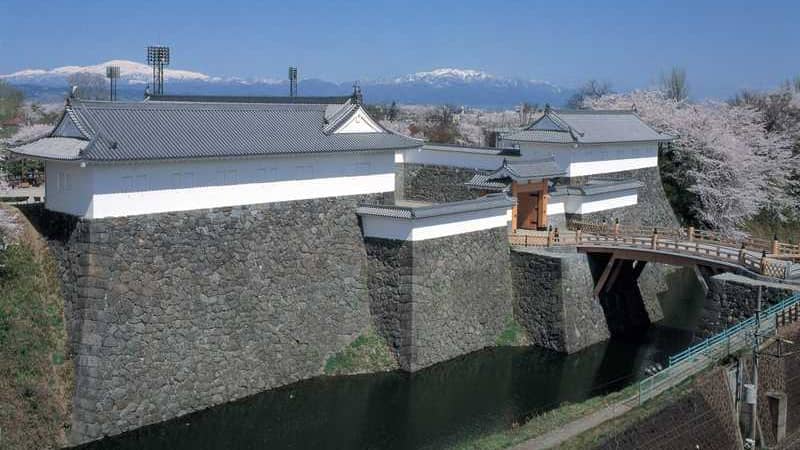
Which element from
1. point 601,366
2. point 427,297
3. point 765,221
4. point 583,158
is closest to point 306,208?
point 427,297

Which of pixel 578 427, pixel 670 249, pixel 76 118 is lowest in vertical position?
pixel 578 427

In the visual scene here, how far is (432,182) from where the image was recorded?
27.9m

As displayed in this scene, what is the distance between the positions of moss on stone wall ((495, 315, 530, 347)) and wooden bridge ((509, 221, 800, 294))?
7.40ft

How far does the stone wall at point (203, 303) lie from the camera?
15.3 meters

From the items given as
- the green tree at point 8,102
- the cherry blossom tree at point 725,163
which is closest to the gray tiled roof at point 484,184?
the cherry blossom tree at point 725,163

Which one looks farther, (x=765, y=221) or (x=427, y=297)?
(x=765, y=221)

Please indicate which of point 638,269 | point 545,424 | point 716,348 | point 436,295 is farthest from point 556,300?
point 545,424

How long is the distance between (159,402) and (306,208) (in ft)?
18.8

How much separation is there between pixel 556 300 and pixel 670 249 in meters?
3.25

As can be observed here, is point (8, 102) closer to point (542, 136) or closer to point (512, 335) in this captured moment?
point (542, 136)

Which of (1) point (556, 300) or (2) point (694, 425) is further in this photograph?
(1) point (556, 300)

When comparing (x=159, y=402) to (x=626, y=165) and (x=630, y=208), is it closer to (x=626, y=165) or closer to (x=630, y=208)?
(x=630, y=208)

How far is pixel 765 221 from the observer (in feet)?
112

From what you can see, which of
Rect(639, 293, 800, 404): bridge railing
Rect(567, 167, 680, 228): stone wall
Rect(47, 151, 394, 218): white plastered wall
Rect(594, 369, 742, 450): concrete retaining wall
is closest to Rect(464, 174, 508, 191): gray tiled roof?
Rect(47, 151, 394, 218): white plastered wall
